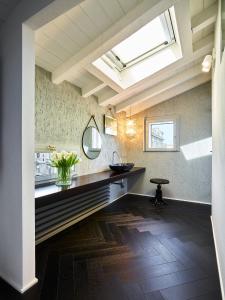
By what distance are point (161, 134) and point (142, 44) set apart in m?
2.14

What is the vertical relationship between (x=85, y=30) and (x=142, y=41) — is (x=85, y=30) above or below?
below

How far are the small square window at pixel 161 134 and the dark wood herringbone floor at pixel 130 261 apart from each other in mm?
1679

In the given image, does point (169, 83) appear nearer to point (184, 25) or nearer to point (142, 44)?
point (142, 44)

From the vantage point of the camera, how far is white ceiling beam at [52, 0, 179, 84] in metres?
1.73

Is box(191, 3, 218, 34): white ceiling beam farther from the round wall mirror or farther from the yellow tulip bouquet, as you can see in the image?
the yellow tulip bouquet

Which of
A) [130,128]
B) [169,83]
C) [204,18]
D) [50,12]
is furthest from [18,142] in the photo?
[130,128]

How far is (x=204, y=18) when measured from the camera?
2115 mm

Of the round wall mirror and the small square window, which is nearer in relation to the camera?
the round wall mirror

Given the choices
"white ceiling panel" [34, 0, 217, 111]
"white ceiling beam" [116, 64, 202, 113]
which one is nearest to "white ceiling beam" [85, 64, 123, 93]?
"white ceiling panel" [34, 0, 217, 111]

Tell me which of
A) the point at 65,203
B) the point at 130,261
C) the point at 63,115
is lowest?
the point at 130,261

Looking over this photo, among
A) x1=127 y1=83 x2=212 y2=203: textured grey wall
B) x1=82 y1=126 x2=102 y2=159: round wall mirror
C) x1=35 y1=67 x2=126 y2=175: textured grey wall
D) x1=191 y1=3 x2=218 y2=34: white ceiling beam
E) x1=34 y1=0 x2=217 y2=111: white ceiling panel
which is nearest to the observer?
x1=34 y1=0 x2=217 y2=111: white ceiling panel

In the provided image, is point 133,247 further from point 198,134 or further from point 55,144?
point 198,134

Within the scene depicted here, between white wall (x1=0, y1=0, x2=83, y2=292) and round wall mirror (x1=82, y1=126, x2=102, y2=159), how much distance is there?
1563 mm

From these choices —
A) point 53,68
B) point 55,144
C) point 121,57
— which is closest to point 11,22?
point 53,68
